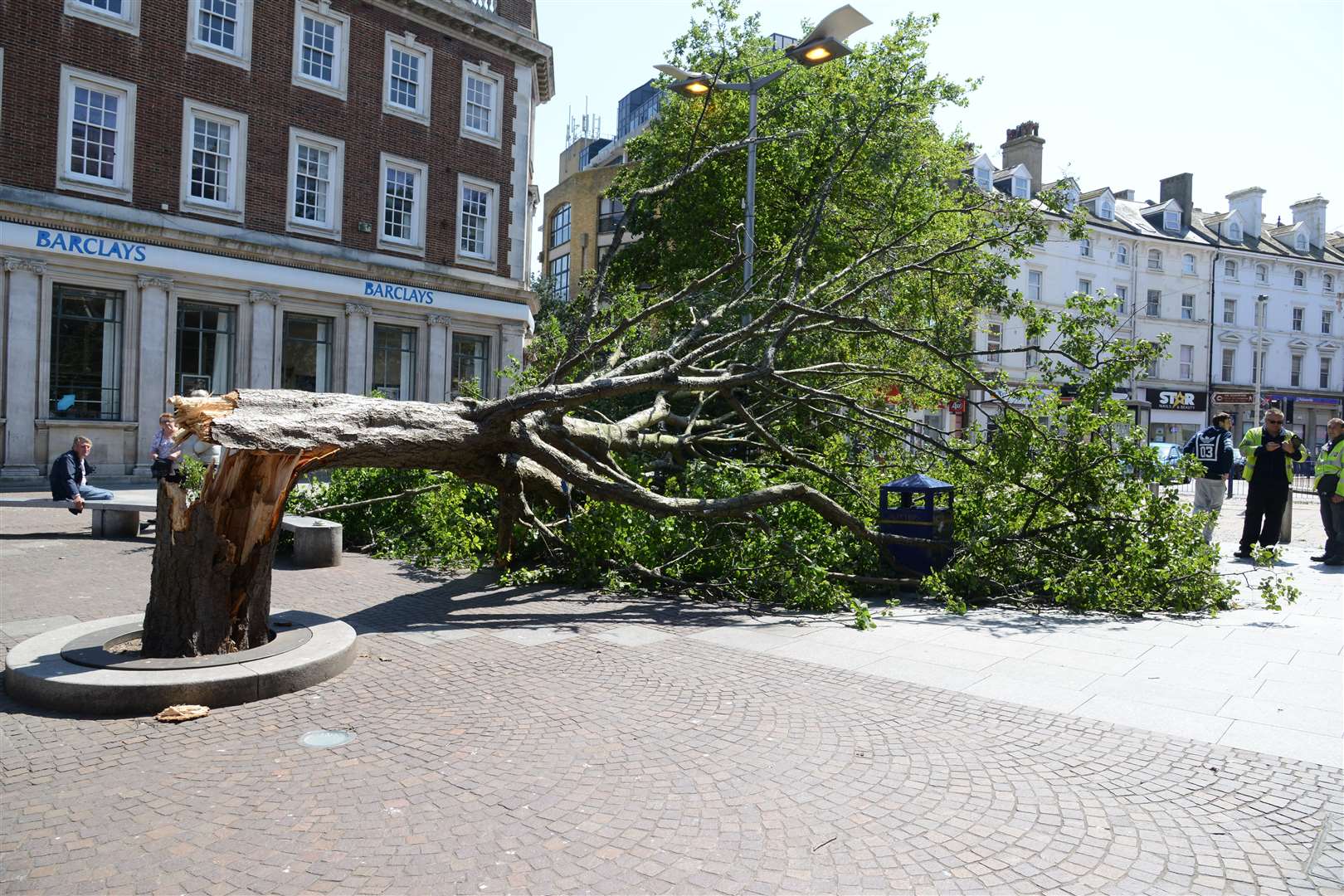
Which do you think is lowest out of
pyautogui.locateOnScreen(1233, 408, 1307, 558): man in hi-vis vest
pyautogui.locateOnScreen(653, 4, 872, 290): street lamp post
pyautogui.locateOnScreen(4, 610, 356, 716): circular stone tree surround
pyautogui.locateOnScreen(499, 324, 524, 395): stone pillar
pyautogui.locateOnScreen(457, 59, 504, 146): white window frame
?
pyautogui.locateOnScreen(4, 610, 356, 716): circular stone tree surround

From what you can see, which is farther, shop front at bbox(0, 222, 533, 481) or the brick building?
the brick building

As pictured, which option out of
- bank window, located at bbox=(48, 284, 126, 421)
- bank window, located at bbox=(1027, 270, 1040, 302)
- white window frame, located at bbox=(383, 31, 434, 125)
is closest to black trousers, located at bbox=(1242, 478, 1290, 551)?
bank window, located at bbox=(48, 284, 126, 421)

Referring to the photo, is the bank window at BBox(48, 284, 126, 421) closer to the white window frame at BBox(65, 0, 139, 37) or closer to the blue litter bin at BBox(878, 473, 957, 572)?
the white window frame at BBox(65, 0, 139, 37)

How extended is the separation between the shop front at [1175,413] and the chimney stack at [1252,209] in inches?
457

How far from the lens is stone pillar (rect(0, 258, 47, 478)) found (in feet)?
56.7

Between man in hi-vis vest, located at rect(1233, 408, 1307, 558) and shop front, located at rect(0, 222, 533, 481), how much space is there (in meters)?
11.6

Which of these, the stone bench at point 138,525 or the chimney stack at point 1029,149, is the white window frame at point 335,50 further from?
the chimney stack at point 1029,149

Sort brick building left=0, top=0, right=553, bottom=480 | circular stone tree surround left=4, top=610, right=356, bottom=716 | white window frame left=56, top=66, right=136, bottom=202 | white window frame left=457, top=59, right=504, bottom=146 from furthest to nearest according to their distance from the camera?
white window frame left=457, top=59, right=504, bottom=146 < white window frame left=56, top=66, right=136, bottom=202 < brick building left=0, top=0, right=553, bottom=480 < circular stone tree surround left=4, top=610, right=356, bottom=716

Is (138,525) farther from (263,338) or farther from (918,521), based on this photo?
(263,338)

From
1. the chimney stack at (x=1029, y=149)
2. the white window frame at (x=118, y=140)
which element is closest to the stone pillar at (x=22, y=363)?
the white window frame at (x=118, y=140)

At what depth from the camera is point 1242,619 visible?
298 inches

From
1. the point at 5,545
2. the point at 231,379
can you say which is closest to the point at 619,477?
the point at 5,545

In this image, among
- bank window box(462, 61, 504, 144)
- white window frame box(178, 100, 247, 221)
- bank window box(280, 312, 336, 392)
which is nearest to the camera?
white window frame box(178, 100, 247, 221)

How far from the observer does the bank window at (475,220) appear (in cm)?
2494
